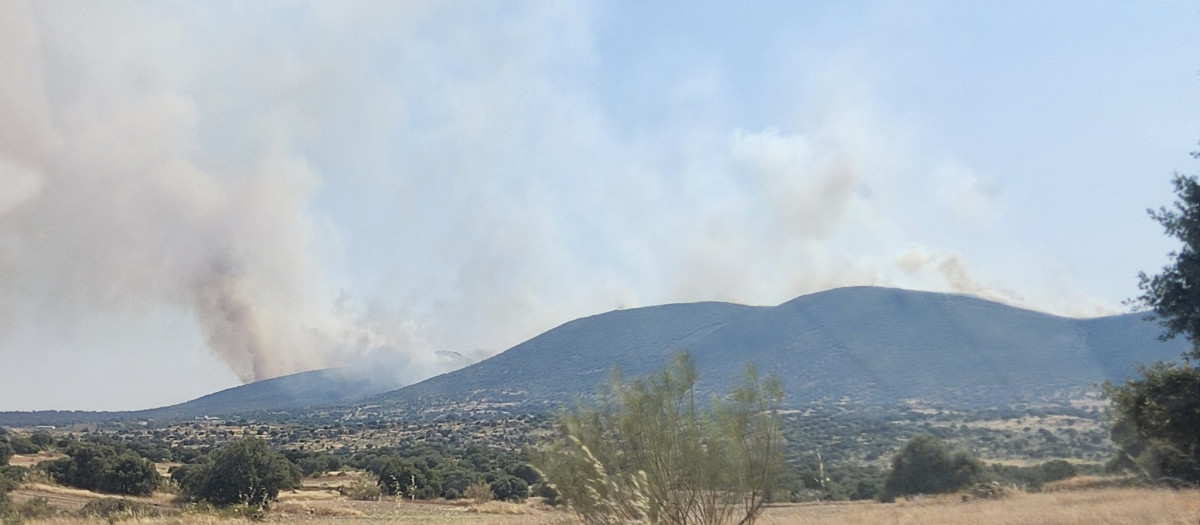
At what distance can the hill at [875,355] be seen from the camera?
405 ft

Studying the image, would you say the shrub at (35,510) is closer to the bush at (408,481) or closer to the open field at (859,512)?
the open field at (859,512)

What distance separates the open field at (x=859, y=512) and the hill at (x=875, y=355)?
78.2 m

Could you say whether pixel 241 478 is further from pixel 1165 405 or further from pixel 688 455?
pixel 1165 405

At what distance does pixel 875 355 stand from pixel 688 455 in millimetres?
140360

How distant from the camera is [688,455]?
44.7 feet

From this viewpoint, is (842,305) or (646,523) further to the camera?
(842,305)

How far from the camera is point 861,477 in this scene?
40250mm

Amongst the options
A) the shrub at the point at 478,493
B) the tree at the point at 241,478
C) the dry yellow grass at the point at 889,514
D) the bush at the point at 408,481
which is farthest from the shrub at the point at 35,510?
the shrub at the point at 478,493

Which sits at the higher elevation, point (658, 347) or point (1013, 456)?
point (658, 347)

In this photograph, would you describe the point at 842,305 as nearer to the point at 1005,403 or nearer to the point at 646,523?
the point at 1005,403

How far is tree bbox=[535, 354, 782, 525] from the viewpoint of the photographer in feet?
43.9

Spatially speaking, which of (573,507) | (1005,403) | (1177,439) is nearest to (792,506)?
(1177,439)

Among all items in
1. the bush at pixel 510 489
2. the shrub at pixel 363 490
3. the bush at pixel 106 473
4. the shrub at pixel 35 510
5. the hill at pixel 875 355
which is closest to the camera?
the shrub at pixel 35 510

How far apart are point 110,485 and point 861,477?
31674 millimetres
